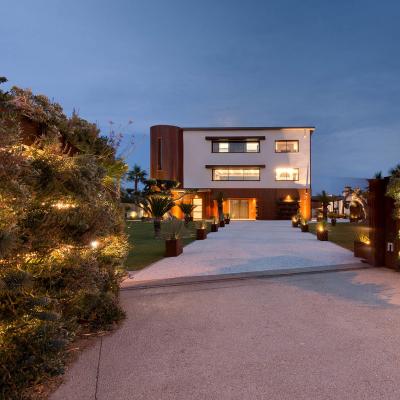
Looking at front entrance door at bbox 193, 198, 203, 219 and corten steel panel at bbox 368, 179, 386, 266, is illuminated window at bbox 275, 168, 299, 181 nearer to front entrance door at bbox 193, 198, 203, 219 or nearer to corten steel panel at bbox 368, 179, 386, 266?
front entrance door at bbox 193, 198, 203, 219

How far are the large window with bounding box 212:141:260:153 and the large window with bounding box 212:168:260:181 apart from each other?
221 centimetres

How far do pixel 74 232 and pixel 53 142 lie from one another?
0.99m

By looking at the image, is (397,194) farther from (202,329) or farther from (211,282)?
(202,329)

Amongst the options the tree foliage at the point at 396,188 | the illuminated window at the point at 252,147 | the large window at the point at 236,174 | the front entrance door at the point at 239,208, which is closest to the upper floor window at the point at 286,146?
the illuminated window at the point at 252,147

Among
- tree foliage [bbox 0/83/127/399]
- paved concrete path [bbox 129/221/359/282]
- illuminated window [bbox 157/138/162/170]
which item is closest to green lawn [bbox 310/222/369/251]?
paved concrete path [bbox 129/221/359/282]

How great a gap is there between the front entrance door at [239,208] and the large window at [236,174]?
2830 mm

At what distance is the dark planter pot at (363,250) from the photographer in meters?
9.07

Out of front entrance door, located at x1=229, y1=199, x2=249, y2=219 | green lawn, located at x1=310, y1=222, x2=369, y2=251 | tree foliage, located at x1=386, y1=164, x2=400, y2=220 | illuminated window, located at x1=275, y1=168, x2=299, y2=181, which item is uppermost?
illuminated window, located at x1=275, y1=168, x2=299, y2=181

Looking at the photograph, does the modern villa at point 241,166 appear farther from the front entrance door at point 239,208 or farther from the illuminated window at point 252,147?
the illuminated window at point 252,147

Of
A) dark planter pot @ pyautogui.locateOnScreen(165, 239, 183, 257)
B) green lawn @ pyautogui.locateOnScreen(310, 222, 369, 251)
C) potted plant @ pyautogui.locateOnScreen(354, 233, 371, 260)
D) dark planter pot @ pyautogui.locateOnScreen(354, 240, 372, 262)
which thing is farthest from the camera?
green lawn @ pyautogui.locateOnScreen(310, 222, 369, 251)

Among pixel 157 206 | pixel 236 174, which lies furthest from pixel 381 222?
pixel 236 174

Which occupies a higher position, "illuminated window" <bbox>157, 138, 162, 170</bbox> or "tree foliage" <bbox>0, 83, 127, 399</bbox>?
"illuminated window" <bbox>157, 138, 162, 170</bbox>

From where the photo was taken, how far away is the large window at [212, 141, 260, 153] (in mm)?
39188

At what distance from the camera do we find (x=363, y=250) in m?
9.54
